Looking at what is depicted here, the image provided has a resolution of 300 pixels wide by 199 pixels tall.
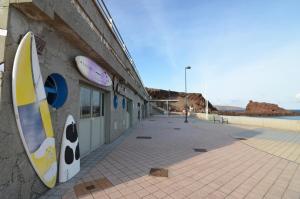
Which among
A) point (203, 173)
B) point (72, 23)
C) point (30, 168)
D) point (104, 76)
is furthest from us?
point (104, 76)

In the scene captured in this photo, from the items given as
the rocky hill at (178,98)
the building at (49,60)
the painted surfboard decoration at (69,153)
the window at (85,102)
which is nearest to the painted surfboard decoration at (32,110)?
the building at (49,60)

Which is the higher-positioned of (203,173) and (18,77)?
(18,77)

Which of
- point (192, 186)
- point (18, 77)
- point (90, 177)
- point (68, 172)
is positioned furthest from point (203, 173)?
point (18, 77)

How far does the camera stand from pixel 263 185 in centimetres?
388

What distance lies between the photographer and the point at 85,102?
5852 millimetres

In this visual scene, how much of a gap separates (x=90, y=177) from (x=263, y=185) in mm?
4030

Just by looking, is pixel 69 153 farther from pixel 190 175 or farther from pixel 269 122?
pixel 269 122

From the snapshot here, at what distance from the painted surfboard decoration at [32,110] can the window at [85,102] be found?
2.20 meters

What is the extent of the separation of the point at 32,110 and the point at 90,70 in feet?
8.45

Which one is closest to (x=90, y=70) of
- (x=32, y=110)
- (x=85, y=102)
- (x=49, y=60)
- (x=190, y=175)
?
(x=85, y=102)

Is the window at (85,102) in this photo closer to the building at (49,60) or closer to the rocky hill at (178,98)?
the building at (49,60)

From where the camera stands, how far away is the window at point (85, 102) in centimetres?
553

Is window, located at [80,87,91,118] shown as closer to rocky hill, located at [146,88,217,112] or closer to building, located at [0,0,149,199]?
building, located at [0,0,149,199]

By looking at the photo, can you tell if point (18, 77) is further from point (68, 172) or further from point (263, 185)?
point (263, 185)
